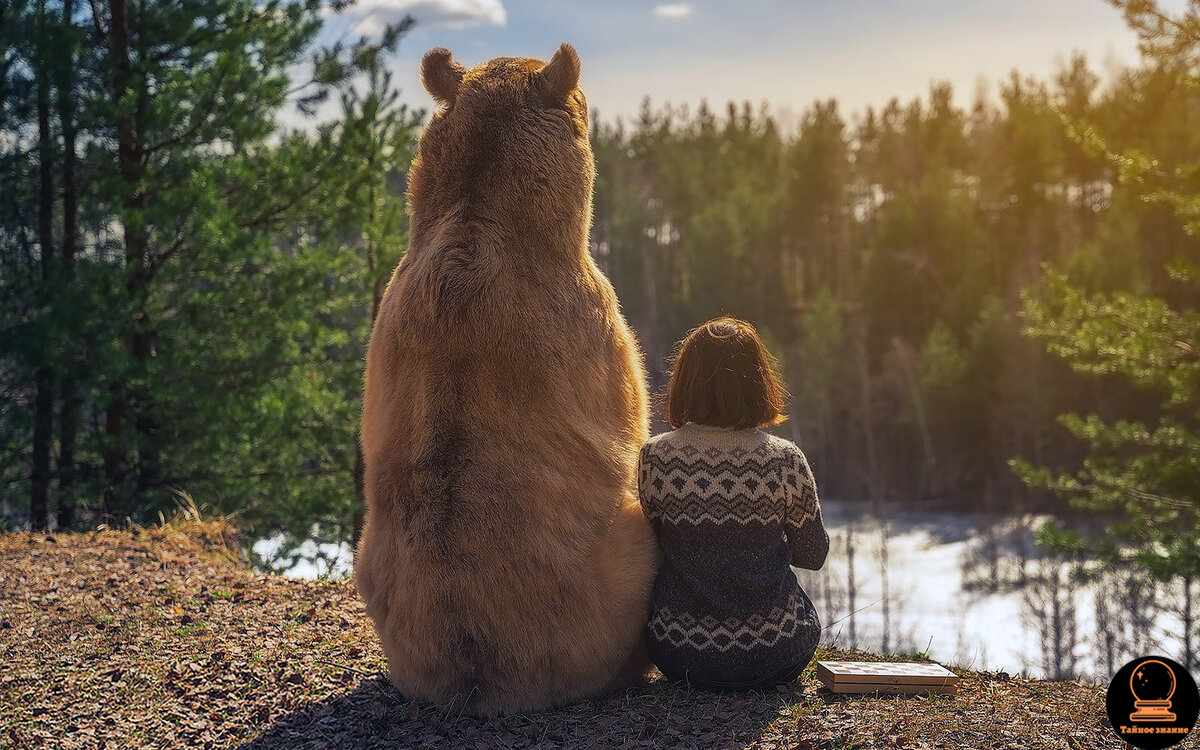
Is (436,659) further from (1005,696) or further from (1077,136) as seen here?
(1077,136)

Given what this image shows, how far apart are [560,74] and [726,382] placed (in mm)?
1416

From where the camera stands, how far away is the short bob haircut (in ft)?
12.6

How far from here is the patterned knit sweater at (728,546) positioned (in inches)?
150

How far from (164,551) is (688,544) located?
13.9ft

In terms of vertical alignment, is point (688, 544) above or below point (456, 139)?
below

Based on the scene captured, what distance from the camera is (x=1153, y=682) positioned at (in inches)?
118

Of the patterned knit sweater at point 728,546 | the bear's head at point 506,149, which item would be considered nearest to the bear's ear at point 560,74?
the bear's head at point 506,149

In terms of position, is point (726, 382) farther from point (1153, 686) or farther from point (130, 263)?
point (130, 263)

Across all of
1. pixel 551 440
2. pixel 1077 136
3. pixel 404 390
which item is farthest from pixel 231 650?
pixel 1077 136

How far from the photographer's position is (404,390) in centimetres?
369

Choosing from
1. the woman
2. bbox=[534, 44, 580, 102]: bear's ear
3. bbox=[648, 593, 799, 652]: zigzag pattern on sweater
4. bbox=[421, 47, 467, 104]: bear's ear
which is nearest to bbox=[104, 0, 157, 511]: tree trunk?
bbox=[421, 47, 467, 104]: bear's ear

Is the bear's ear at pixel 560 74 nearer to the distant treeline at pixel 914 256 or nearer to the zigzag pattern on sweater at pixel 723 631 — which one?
the zigzag pattern on sweater at pixel 723 631

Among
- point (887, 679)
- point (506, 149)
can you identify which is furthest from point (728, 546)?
point (506, 149)

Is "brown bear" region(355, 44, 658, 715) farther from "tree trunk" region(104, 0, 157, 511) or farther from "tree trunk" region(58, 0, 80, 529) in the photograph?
"tree trunk" region(58, 0, 80, 529)
